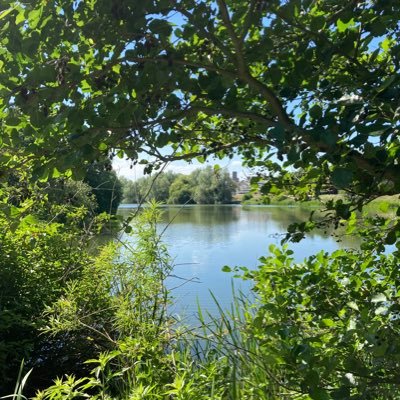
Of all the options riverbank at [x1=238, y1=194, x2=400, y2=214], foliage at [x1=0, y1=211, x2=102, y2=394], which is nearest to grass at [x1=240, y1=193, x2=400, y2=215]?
riverbank at [x1=238, y1=194, x2=400, y2=214]

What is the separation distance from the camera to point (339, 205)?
1573 mm

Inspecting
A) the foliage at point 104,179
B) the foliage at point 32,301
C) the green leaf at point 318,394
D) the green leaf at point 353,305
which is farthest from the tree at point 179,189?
the green leaf at point 318,394

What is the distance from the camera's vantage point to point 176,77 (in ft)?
4.41

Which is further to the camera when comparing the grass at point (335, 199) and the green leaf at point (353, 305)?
the grass at point (335, 199)

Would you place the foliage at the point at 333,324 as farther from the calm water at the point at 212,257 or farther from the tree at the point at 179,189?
the tree at the point at 179,189

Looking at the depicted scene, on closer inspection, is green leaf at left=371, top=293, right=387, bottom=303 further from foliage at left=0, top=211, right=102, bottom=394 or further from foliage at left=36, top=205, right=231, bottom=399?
foliage at left=0, top=211, right=102, bottom=394

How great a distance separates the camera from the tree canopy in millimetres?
1204

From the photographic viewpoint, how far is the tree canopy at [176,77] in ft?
3.95

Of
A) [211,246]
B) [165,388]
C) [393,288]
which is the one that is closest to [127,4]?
[393,288]

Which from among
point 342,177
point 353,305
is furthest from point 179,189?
point 342,177

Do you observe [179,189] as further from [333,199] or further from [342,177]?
[342,177]

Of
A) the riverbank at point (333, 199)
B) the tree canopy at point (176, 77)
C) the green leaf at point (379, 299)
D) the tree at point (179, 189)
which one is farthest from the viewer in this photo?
the tree at point (179, 189)

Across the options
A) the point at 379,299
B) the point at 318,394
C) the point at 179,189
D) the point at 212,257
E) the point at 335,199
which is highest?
the point at 179,189

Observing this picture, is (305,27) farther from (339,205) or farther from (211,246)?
(211,246)
